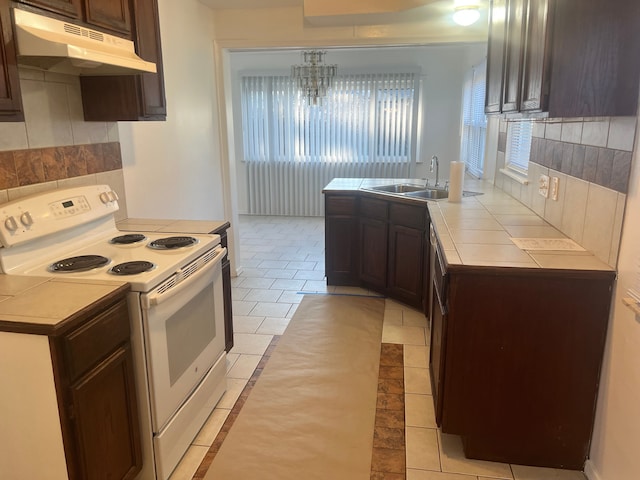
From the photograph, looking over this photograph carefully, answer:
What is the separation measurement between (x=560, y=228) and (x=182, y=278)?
6.14ft

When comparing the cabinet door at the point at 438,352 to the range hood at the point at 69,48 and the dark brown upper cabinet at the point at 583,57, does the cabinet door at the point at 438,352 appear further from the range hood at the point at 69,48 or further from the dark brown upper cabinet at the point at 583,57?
the range hood at the point at 69,48

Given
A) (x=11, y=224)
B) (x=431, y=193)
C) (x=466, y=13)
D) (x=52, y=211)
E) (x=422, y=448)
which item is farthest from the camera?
(x=431, y=193)

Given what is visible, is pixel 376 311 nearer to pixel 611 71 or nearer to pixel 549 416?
pixel 549 416

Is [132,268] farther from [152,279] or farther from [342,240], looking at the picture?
[342,240]

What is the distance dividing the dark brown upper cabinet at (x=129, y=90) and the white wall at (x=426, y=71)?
446 cm

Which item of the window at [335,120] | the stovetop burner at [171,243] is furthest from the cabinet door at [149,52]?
the window at [335,120]

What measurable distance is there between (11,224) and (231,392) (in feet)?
4.68

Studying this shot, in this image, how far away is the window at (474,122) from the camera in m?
4.72

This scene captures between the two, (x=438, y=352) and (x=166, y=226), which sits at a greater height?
(x=166, y=226)

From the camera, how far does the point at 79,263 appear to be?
6.27ft

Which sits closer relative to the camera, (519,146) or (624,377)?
(624,377)

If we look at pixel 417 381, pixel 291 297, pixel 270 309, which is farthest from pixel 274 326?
pixel 417 381

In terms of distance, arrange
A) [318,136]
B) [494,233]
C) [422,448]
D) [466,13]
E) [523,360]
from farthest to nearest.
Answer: [318,136] < [466,13] < [494,233] < [422,448] < [523,360]

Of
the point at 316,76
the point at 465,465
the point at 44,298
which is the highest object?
the point at 316,76
